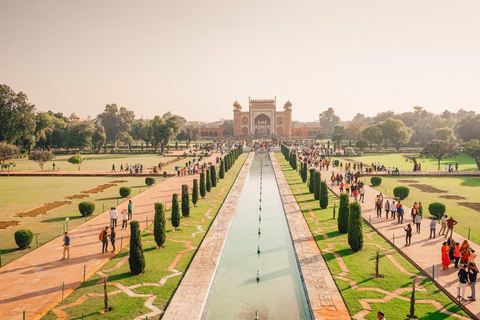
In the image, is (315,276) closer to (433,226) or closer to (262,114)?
(433,226)

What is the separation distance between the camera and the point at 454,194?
21891 millimetres

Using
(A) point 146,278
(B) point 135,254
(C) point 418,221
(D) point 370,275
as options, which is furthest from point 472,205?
(B) point 135,254

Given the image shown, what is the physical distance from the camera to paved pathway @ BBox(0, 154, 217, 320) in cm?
883

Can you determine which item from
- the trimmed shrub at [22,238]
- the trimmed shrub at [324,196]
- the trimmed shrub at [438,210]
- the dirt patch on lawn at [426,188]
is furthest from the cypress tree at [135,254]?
the dirt patch on lawn at [426,188]

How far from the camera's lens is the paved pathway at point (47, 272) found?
348 inches

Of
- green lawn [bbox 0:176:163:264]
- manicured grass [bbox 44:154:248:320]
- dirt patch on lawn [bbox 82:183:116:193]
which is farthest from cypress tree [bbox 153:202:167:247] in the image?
dirt patch on lawn [bbox 82:183:116:193]

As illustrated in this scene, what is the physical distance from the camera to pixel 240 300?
934cm

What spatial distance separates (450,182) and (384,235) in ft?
52.9

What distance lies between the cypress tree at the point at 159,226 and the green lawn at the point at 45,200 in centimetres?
451

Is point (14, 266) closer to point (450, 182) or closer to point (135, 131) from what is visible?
point (450, 182)

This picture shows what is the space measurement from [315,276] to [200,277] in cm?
325

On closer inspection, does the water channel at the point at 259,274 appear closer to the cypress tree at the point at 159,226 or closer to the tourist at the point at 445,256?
the cypress tree at the point at 159,226

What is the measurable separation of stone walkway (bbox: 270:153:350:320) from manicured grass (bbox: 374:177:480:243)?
608 centimetres

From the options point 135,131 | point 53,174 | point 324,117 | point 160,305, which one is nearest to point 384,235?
point 160,305
